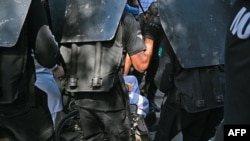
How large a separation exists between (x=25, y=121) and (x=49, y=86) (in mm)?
951

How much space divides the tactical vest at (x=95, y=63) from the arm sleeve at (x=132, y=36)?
46 millimetres

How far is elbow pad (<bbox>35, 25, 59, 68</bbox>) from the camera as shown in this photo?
3.63m

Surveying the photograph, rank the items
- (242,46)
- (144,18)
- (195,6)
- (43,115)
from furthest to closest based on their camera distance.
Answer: (144,18) → (195,6) → (43,115) → (242,46)

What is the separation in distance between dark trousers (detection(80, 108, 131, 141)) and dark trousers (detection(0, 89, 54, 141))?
0.32m

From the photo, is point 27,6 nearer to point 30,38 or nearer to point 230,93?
point 30,38

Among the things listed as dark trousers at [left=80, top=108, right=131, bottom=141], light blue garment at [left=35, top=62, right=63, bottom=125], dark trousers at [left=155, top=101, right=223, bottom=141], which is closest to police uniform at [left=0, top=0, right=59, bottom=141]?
dark trousers at [left=80, top=108, right=131, bottom=141]

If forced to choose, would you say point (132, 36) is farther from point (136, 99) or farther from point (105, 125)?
point (136, 99)

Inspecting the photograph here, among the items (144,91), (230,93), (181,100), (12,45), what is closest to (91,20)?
(12,45)

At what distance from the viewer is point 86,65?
12.9ft

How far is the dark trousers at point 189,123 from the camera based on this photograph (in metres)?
4.26

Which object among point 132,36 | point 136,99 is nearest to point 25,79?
point 132,36

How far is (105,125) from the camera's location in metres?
4.04

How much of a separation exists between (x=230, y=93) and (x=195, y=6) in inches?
82.3

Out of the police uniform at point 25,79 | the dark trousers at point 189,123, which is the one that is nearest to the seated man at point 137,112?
the dark trousers at point 189,123
